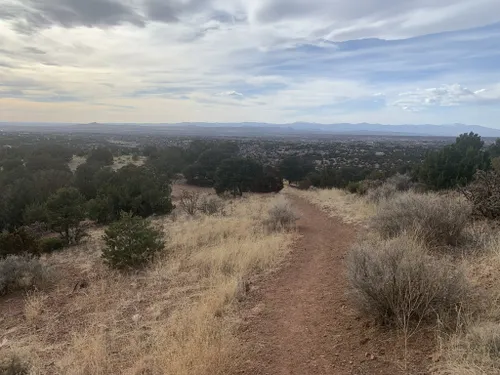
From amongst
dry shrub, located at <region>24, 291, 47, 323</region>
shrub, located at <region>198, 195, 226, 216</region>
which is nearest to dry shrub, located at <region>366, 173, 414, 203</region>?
shrub, located at <region>198, 195, 226, 216</region>

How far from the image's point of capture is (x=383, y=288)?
4.66m

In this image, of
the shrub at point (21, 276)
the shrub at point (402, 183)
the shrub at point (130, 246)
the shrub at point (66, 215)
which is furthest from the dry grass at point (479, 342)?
the shrub at point (402, 183)

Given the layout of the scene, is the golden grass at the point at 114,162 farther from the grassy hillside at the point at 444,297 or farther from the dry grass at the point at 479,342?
the dry grass at the point at 479,342

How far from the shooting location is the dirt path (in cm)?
413

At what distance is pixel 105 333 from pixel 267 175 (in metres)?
28.3

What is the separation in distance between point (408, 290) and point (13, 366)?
4.72m

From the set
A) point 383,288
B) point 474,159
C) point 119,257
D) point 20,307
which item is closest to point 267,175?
point 474,159

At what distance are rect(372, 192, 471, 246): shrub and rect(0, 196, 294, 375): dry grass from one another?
256 cm

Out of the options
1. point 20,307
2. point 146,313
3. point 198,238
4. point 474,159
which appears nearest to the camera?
point 146,313

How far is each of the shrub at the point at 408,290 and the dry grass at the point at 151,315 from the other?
1.78 metres

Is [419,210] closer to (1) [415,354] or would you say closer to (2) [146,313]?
(1) [415,354]

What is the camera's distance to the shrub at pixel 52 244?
14392mm

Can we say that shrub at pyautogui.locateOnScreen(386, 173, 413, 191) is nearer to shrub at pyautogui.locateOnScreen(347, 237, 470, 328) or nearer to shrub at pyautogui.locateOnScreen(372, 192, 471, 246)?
shrub at pyautogui.locateOnScreen(372, 192, 471, 246)

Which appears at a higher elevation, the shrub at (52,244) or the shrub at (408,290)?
the shrub at (408,290)
